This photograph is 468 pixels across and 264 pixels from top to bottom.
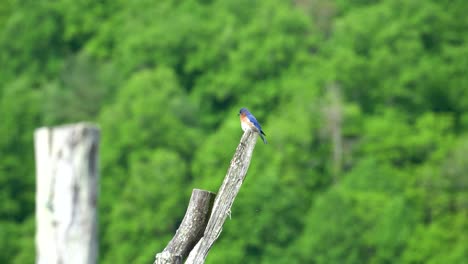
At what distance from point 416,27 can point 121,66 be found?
47.1 feet

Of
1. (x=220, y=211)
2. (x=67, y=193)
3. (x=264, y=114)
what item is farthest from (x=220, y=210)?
(x=264, y=114)

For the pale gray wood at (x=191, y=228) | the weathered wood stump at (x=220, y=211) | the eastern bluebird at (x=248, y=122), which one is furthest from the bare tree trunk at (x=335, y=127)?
the weathered wood stump at (x=220, y=211)

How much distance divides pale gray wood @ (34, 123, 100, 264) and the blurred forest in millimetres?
27469

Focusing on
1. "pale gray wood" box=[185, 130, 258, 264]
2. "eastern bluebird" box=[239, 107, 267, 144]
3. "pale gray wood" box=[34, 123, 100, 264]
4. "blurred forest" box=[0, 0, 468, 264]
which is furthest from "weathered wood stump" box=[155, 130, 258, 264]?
"blurred forest" box=[0, 0, 468, 264]

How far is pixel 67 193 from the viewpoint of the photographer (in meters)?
12.5

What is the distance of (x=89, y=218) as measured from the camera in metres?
12.6

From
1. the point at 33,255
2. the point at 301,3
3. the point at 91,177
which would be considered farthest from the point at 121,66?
the point at 91,177

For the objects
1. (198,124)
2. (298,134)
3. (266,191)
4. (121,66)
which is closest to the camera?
(266,191)

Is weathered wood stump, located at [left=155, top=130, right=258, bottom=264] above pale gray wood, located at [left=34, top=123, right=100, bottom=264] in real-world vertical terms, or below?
below

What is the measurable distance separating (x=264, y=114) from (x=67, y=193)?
51448 mm

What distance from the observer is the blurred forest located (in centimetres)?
5141

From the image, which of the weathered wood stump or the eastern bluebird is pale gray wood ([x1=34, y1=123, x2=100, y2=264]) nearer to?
the eastern bluebird

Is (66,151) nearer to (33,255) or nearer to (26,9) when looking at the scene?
(33,255)

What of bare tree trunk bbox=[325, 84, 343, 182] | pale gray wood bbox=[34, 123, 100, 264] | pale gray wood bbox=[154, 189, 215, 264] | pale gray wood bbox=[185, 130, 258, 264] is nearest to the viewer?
pale gray wood bbox=[185, 130, 258, 264]
